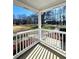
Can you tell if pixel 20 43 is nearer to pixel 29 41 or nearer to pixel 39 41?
pixel 29 41

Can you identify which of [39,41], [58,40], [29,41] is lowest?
[39,41]

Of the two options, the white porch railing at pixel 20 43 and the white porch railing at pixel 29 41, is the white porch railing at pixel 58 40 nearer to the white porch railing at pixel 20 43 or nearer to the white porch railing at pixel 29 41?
the white porch railing at pixel 29 41

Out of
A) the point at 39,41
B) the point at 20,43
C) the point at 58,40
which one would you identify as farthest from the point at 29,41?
the point at 58,40

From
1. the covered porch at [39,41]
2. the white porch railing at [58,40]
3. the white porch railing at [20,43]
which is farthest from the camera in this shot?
the white porch railing at [58,40]

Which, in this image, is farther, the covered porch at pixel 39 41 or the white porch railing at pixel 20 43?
the covered porch at pixel 39 41

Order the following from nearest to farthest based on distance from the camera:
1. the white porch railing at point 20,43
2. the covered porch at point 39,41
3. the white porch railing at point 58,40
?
the white porch railing at point 20,43, the covered porch at point 39,41, the white porch railing at point 58,40

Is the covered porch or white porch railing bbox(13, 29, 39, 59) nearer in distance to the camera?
white porch railing bbox(13, 29, 39, 59)

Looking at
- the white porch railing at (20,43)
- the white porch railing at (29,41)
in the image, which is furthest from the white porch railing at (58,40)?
the white porch railing at (20,43)

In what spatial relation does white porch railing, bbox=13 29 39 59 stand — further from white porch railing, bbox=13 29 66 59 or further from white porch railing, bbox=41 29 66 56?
white porch railing, bbox=41 29 66 56

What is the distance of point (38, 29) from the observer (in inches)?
202

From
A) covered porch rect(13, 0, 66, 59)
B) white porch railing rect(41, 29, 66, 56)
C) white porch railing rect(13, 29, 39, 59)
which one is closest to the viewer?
white porch railing rect(13, 29, 39, 59)

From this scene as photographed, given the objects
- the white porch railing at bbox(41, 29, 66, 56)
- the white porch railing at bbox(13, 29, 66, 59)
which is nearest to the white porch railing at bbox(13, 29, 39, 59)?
the white porch railing at bbox(13, 29, 66, 59)
